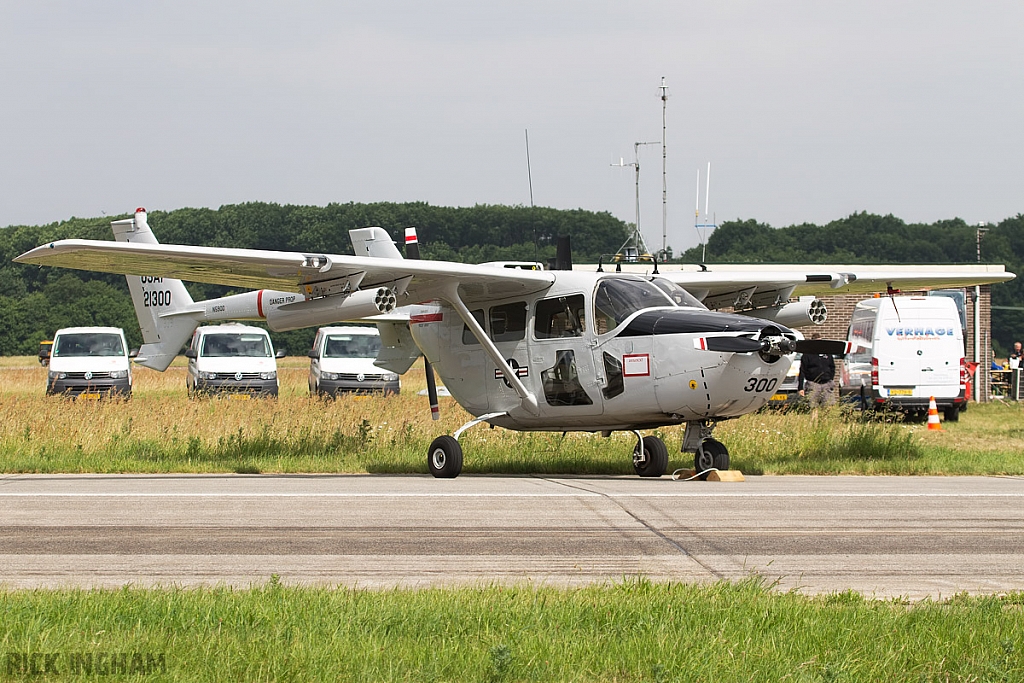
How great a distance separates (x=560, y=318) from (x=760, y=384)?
2813mm

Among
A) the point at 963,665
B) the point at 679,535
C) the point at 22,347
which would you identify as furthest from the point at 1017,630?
the point at 22,347

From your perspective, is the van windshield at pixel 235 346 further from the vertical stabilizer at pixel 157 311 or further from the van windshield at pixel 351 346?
the vertical stabilizer at pixel 157 311

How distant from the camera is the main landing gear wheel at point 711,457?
535 inches

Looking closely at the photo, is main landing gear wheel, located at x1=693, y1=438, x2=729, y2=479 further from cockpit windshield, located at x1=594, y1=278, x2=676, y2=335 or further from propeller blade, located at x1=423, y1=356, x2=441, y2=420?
propeller blade, located at x1=423, y1=356, x2=441, y2=420

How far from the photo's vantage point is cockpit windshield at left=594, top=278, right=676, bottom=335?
44.3 feet

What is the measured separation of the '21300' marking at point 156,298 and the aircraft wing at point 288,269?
4.22m

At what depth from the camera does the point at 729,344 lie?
12.3m

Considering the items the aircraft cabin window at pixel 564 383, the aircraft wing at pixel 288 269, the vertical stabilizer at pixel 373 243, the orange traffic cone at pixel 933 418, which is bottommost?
the orange traffic cone at pixel 933 418

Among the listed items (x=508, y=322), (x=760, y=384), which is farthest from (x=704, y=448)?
(x=508, y=322)

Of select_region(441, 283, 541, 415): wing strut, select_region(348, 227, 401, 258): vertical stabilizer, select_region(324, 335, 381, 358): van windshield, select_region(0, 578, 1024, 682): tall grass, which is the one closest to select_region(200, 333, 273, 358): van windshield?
select_region(324, 335, 381, 358): van windshield

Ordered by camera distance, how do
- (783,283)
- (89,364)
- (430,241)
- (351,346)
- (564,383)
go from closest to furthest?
(564,383) < (783,283) < (89,364) < (351,346) < (430,241)

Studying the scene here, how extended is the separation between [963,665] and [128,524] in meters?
6.31

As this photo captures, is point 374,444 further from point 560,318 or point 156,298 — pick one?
point 156,298

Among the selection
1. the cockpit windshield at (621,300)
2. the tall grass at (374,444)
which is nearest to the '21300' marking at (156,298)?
the tall grass at (374,444)
